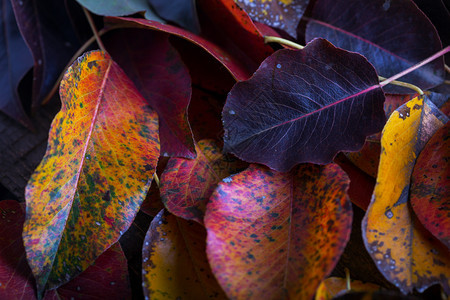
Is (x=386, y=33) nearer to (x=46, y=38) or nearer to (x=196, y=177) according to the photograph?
(x=196, y=177)

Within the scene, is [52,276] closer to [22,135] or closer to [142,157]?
[142,157]

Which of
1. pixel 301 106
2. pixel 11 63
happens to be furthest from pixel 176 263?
pixel 11 63

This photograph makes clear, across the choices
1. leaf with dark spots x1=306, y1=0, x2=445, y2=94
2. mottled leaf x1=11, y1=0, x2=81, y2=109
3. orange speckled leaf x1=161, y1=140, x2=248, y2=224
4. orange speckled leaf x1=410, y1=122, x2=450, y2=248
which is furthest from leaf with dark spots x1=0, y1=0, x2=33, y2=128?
orange speckled leaf x1=410, y1=122, x2=450, y2=248

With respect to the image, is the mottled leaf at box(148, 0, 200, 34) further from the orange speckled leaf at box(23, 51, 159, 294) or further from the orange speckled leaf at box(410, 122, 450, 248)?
the orange speckled leaf at box(410, 122, 450, 248)

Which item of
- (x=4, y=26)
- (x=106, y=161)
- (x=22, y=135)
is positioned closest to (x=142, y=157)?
(x=106, y=161)

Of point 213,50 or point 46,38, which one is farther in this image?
point 46,38

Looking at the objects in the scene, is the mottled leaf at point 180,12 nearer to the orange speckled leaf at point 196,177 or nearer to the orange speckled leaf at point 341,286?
the orange speckled leaf at point 196,177
